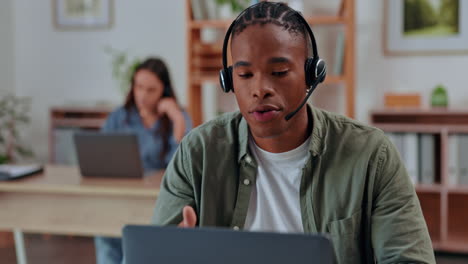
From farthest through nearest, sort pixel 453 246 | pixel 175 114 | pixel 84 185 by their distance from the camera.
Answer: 1. pixel 453 246
2. pixel 175 114
3. pixel 84 185

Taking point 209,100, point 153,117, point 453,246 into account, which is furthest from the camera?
point 209,100

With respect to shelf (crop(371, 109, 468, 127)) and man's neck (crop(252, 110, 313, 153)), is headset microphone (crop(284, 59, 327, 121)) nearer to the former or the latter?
man's neck (crop(252, 110, 313, 153))

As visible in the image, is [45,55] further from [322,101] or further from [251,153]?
[251,153]

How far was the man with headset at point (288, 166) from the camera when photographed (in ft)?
3.69

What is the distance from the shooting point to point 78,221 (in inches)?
101

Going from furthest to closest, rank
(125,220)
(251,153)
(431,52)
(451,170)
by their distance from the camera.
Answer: (431,52), (451,170), (125,220), (251,153)

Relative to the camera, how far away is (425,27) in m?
3.79

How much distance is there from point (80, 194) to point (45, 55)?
231 centimetres

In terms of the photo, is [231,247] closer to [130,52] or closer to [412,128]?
[412,128]

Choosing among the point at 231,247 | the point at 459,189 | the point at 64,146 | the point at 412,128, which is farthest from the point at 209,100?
the point at 231,247

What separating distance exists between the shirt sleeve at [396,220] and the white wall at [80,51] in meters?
3.21

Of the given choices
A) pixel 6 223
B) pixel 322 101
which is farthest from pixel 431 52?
pixel 6 223

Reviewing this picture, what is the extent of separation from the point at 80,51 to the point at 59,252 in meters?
1.58

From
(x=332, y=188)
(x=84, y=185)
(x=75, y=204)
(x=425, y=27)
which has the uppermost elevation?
(x=425, y=27)
